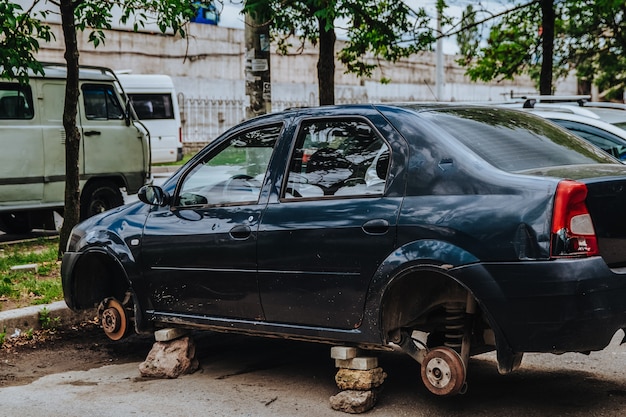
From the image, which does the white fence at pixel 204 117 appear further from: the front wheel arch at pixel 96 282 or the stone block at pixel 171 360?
the stone block at pixel 171 360

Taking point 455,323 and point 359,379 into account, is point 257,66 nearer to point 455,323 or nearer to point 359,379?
point 359,379

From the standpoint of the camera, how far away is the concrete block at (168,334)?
6332 mm

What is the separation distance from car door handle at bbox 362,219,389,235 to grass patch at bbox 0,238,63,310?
391 cm

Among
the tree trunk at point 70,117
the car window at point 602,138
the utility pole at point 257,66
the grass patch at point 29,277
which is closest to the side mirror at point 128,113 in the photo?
the grass patch at point 29,277

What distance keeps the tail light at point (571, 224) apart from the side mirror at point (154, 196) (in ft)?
8.97

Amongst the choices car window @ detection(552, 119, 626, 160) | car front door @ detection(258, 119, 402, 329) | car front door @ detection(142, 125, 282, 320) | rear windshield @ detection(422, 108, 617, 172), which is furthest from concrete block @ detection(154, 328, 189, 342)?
car window @ detection(552, 119, 626, 160)

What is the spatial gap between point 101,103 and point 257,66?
3802 millimetres

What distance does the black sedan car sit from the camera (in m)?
4.63

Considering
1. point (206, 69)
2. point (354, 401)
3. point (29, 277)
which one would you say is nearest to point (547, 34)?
point (29, 277)

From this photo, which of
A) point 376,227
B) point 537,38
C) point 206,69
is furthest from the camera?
point 206,69

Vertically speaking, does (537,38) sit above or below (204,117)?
above

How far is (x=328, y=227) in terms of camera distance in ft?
17.4

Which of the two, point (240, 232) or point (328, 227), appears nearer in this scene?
point (328, 227)

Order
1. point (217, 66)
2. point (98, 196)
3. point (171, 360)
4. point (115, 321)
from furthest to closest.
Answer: point (217, 66) < point (98, 196) < point (115, 321) < point (171, 360)
